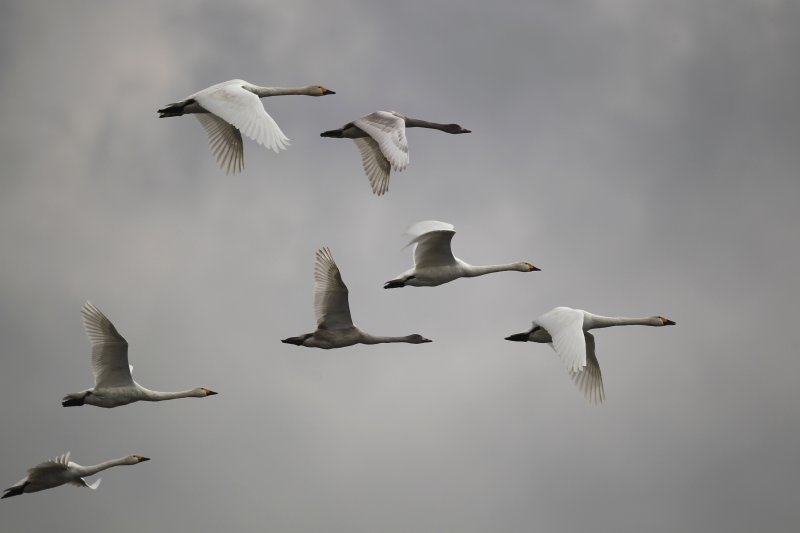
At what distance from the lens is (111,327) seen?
3734 centimetres

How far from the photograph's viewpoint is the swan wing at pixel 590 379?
38781mm

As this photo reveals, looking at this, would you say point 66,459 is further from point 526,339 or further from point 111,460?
point 526,339

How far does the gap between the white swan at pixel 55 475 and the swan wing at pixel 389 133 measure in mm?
10221

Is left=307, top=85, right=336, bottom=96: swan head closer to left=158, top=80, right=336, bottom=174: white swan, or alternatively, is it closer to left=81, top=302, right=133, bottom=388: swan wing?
left=158, top=80, right=336, bottom=174: white swan

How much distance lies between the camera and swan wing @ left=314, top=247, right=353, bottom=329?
37.6 metres

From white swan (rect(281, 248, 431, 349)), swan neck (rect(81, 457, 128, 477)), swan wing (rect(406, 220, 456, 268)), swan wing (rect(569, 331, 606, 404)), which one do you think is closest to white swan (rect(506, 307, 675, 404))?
swan wing (rect(569, 331, 606, 404))

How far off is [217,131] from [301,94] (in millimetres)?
3533

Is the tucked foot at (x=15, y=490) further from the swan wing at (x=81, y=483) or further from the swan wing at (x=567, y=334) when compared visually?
the swan wing at (x=567, y=334)

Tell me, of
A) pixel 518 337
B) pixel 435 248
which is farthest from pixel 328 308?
pixel 518 337

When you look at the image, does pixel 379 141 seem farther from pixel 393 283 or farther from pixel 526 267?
pixel 526 267

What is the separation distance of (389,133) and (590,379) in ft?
26.9

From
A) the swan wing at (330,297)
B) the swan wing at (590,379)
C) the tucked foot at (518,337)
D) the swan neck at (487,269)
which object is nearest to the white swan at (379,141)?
the swan wing at (330,297)

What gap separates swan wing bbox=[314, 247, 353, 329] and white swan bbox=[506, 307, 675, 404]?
13.0 feet

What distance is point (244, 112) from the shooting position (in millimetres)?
33844
